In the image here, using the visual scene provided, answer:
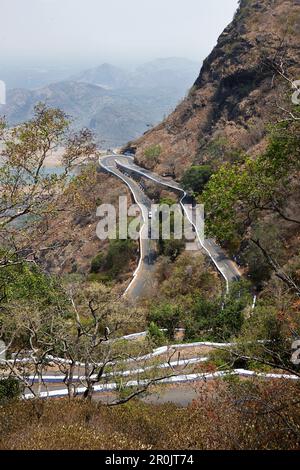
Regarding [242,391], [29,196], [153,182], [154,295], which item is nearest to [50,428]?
[242,391]

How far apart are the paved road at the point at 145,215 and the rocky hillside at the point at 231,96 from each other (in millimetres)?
3363

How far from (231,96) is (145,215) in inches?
1075

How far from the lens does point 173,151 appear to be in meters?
73.0

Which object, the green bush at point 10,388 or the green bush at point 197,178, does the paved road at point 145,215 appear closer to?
the green bush at point 197,178

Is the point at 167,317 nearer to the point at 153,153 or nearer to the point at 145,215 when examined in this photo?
the point at 145,215

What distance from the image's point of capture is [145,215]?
52750 mm

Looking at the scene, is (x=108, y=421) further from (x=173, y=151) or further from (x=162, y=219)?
(x=173, y=151)

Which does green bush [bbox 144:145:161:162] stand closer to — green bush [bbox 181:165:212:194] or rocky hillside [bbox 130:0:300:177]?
rocky hillside [bbox 130:0:300:177]

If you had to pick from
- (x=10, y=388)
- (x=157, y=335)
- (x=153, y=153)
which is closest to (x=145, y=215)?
(x=153, y=153)

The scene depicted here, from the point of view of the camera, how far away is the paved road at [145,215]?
34.2 m

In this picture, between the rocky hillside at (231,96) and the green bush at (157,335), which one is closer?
the green bush at (157,335)

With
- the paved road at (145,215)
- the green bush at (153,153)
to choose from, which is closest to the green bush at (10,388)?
the paved road at (145,215)

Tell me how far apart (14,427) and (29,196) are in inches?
183

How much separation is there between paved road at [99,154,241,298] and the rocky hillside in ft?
11.0
